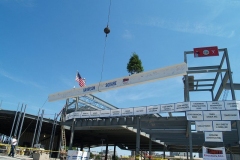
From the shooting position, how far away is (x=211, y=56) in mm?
24859

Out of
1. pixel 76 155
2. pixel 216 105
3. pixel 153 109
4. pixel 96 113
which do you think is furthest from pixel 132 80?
pixel 96 113

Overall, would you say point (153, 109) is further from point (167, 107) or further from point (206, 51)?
point (206, 51)

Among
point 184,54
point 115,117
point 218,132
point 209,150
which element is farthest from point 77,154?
point 184,54

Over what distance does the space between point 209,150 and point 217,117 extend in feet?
17.4

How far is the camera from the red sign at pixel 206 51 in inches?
975

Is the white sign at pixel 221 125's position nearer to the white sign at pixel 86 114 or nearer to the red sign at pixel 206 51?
the red sign at pixel 206 51

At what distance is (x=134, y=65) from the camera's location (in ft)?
111

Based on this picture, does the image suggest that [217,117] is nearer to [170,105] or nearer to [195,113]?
[195,113]

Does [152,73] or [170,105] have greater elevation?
[152,73]

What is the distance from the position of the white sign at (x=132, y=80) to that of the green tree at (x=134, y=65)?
10170 millimetres

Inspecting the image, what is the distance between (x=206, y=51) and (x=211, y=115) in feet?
26.4

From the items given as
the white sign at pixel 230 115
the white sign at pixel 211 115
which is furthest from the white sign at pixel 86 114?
the white sign at pixel 230 115

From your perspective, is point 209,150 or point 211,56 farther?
point 211,56

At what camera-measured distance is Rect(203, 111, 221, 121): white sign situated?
2055cm
